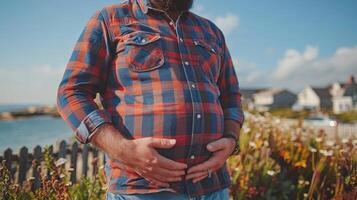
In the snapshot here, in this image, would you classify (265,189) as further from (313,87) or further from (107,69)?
(313,87)

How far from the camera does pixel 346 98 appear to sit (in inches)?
2645

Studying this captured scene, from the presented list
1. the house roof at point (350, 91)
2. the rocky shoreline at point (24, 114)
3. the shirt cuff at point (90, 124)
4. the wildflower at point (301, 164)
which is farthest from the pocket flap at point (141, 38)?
the house roof at point (350, 91)

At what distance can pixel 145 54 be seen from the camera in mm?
1662

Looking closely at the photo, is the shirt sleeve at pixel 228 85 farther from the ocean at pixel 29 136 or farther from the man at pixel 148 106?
the ocean at pixel 29 136

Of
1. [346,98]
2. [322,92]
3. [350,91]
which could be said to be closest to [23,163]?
[346,98]

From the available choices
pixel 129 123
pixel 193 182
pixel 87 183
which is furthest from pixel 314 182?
pixel 129 123

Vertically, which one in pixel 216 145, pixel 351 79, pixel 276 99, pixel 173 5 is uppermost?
pixel 173 5

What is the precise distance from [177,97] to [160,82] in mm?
106

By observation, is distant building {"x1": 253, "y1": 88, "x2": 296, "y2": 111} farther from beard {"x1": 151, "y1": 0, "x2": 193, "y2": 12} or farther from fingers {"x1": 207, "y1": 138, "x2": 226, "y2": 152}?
fingers {"x1": 207, "y1": 138, "x2": 226, "y2": 152}

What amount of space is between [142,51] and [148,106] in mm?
276

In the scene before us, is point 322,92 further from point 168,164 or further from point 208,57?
point 168,164

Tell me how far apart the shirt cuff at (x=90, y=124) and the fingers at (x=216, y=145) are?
1.59ft

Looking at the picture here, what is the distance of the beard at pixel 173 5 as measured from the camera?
1853 millimetres

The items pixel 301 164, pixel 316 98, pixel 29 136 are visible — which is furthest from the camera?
pixel 316 98
